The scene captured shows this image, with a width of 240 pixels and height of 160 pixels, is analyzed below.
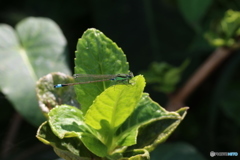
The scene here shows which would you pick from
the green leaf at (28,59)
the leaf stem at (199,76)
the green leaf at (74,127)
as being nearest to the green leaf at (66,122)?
the green leaf at (74,127)

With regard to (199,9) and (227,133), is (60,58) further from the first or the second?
(227,133)

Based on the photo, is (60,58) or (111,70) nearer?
(111,70)

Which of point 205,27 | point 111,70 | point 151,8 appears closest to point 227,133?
point 205,27

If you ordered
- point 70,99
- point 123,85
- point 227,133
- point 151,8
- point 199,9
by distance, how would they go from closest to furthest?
point 123,85, point 70,99, point 199,9, point 227,133, point 151,8

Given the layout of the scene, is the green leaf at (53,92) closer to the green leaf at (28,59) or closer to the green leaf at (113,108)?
the green leaf at (113,108)

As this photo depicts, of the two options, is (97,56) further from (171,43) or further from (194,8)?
(171,43)

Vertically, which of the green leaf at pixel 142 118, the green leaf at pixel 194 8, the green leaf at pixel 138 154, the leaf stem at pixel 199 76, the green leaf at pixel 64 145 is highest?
the green leaf at pixel 194 8

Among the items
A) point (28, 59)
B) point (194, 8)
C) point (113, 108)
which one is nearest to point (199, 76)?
point (194, 8)
